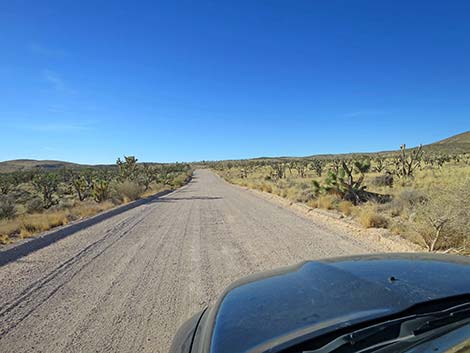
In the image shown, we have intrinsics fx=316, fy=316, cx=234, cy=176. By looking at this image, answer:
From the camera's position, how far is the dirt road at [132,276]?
12.5 feet

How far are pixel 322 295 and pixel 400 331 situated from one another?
1.75ft

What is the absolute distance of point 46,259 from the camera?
7215 mm

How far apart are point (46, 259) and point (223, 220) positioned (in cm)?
609

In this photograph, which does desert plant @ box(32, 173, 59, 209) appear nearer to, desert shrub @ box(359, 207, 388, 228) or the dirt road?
the dirt road

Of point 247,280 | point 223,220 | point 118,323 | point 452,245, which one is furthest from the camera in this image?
point 223,220

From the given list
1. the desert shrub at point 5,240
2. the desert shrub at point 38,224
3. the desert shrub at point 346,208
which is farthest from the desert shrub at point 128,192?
the desert shrub at point 346,208

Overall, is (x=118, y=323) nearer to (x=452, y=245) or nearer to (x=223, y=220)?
(x=452, y=245)

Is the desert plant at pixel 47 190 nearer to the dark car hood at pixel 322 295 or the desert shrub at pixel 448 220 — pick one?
the desert shrub at pixel 448 220

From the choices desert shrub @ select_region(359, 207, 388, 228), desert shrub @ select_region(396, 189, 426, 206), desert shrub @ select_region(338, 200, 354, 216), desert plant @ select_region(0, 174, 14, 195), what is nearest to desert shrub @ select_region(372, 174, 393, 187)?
desert shrub @ select_region(396, 189, 426, 206)

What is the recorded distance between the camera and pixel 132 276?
5766mm

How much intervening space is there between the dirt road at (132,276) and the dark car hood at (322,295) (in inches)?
70.6

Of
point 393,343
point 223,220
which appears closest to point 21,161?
point 223,220

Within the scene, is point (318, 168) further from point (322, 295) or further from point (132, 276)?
point (322, 295)

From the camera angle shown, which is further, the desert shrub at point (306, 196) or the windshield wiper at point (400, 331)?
the desert shrub at point (306, 196)
